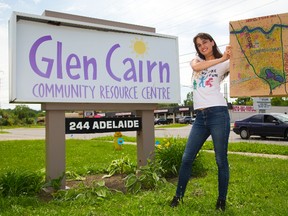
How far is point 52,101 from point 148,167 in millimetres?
1744

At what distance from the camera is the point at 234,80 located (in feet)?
14.4

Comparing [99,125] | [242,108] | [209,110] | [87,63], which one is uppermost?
[242,108]

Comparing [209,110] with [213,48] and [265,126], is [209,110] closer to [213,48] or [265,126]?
[213,48]

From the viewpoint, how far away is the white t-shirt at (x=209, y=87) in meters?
3.65

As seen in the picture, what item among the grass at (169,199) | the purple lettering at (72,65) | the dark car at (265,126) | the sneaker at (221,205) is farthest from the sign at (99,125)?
the dark car at (265,126)

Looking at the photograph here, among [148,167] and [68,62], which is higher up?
[68,62]

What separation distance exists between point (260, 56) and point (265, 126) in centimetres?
1240

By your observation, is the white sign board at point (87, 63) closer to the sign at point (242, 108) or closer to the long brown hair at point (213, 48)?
the long brown hair at point (213, 48)

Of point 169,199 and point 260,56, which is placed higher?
point 260,56

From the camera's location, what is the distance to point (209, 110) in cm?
363

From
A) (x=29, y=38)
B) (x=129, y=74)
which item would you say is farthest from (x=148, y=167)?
(x=29, y=38)

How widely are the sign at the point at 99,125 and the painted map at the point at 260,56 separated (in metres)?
1.74

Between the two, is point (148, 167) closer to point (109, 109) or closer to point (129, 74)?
point (109, 109)

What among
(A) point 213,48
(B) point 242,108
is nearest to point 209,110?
(A) point 213,48
